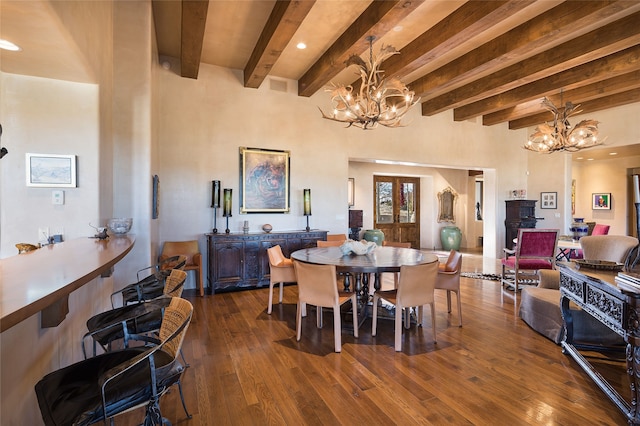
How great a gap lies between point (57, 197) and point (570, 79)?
747 cm

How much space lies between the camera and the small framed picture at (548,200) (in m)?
8.51

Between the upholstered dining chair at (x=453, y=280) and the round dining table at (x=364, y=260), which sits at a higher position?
the round dining table at (x=364, y=260)

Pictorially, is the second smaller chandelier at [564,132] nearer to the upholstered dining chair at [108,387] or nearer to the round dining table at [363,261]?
the round dining table at [363,261]

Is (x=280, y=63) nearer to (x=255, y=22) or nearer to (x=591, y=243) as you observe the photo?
(x=255, y=22)

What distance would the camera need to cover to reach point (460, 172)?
1127 cm

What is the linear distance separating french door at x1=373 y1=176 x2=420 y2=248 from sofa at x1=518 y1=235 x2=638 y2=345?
662cm

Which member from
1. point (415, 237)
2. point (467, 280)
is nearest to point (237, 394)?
point (467, 280)

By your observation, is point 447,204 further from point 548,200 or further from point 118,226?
point 118,226

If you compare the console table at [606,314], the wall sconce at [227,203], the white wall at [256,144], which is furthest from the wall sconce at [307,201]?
the console table at [606,314]

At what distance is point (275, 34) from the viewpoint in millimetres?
3992

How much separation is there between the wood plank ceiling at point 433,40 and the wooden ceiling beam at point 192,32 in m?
0.01

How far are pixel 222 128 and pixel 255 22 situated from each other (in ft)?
6.42

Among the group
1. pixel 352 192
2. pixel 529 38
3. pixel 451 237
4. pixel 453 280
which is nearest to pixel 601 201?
pixel 451 237

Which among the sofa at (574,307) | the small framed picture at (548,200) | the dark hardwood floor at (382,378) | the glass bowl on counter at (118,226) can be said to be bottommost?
the dark hardwood floor at (382,378)
